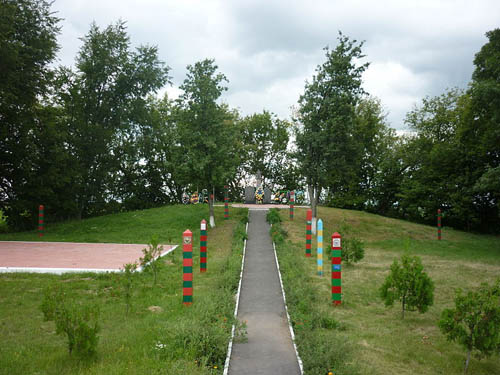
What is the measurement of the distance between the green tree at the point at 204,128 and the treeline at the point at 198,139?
0.06 metres

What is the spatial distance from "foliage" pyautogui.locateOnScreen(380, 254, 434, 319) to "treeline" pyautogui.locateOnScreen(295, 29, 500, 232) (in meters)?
11.7

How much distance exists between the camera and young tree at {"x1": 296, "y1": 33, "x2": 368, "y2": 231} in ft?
64.5

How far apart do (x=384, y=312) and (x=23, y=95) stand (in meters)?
19.5

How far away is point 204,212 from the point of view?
24312 mm

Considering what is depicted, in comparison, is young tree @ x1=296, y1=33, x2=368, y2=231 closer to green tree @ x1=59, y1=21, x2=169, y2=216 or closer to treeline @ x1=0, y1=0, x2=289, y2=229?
treeline @ x1=0, y1=0, x2=289, y2=229

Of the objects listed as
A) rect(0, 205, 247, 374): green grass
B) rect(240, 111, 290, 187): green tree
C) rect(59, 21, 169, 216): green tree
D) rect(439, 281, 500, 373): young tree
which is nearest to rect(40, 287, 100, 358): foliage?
rect(0, 205, 247, 374): green grass

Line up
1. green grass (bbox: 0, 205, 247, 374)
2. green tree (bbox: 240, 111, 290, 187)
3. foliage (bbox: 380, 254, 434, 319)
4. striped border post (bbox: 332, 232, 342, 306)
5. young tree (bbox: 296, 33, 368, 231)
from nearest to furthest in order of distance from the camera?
green grass (bbox: 0, 205, 247, 374) < foliage (bbox: 380, 254, 434, 319) < striped border post (bbox: 332, 232, 342, 306) < young tree (bbox: 296, 33, 368, 231) < green tree (bbox: 240, 111, 290, 187)

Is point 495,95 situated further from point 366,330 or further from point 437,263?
point 366,330

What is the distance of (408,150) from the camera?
33.3 m

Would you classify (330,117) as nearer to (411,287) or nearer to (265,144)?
(411,287)

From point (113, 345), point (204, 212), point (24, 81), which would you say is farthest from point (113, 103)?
point (113, 345)

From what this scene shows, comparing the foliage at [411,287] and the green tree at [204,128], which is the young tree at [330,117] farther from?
the foliage at [411,287]

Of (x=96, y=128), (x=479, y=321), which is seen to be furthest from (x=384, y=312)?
(x=96, y=128)

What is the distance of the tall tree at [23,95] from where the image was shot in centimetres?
2008
